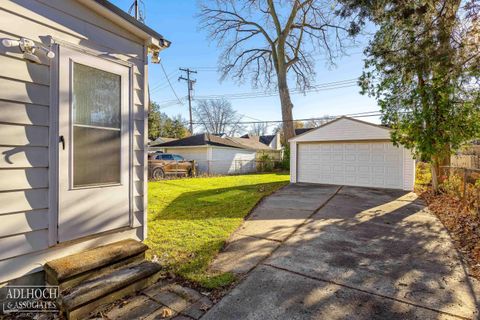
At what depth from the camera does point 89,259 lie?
262 cm

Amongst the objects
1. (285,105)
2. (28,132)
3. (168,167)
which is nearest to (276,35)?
(285,105)

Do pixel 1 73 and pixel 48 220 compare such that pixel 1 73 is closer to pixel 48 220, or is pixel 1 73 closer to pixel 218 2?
pixel 48 220

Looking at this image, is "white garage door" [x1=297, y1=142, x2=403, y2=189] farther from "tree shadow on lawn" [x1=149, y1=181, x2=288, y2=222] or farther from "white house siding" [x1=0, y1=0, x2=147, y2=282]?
"white house siding" [x1=0, y1=0, x2=147, y2=282]

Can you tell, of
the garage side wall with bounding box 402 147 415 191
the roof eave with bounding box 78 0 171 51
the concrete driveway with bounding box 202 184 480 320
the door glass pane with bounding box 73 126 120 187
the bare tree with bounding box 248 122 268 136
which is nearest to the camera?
the concrete driveway with bounding box 202 184 480 320

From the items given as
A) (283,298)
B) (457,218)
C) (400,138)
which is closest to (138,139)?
(283,298)

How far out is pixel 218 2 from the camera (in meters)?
18.7

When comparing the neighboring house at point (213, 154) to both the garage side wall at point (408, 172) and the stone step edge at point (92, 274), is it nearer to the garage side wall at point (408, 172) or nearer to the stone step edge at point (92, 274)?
the garage side wall at point (408, 172)

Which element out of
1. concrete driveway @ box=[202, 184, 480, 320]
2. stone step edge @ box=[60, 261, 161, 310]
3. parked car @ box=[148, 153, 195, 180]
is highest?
parked car @ box=[148, 153, 195, 180]

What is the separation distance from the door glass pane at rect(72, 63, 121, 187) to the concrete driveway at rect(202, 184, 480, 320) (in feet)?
6.33

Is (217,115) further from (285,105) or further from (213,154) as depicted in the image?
(213,154)

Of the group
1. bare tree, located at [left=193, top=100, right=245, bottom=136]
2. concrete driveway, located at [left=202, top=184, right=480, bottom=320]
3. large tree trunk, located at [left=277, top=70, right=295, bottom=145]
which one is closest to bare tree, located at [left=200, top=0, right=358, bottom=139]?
large tree trunk, located at [left=277, top=70, right=295, bottom=145]

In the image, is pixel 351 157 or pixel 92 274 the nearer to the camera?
pixel 92 274

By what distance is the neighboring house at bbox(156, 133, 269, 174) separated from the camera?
721 inches

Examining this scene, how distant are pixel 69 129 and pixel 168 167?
1265 centimetres
